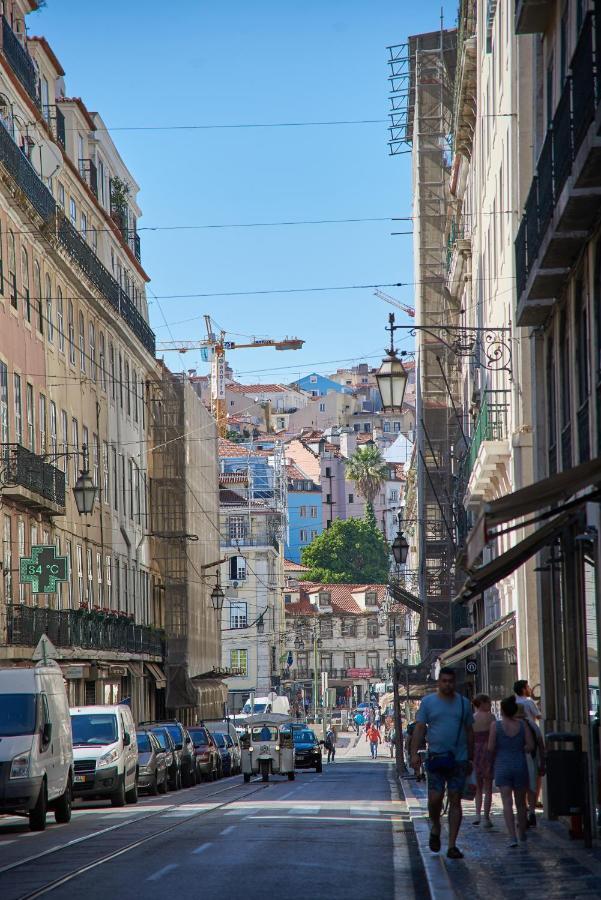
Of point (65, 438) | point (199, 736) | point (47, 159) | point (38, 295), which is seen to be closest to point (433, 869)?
point (38, 295)

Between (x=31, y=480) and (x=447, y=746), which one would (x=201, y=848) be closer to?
(x=447, y=746)

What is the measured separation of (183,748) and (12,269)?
1266cm

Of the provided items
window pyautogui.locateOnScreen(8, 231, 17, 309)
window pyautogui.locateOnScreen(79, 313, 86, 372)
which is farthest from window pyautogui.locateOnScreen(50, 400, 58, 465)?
window pyautogui.locateOnScreen(8, 231, 17, 309)

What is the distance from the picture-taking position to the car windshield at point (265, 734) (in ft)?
157

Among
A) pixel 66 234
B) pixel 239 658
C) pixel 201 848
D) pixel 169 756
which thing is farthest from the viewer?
pixel 239 658

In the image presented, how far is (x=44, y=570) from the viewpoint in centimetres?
3891

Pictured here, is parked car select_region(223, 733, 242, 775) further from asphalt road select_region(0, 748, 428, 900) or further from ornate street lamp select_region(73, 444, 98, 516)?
asphalt road select_region(0, 748, 428, 900)

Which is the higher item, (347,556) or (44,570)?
(347,556)

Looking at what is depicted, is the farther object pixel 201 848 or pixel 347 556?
pixel 347 556

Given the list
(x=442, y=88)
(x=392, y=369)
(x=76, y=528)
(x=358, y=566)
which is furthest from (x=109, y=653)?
(x=358, y=566)

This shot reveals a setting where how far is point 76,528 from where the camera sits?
165 feet

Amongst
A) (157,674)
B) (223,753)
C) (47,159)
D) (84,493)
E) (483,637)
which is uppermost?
(47,159)

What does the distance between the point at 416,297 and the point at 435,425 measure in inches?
205

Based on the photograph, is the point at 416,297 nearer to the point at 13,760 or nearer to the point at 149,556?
the point at 149,556
